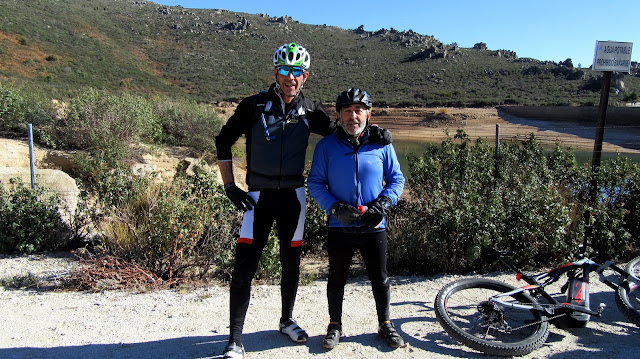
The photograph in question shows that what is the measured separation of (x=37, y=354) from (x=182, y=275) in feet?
5.03

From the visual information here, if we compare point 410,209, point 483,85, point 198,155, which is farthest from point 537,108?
point 410,209

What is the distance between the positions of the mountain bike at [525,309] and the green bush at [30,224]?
14.4 ft

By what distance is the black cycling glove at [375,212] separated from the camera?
288cm

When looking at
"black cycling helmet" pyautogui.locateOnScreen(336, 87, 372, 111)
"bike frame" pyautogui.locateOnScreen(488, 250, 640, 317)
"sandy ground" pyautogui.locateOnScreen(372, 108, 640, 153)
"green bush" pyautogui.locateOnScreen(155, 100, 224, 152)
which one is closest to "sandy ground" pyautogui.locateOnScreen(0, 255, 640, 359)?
"bike frame" pyautogui.locateOnScreen(488, 250, 640, 317)

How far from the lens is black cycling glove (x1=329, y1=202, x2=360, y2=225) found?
288 centimetres

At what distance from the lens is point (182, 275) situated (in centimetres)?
441

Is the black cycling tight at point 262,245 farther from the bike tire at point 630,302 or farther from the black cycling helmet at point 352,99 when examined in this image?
the bike tire at point 630,302

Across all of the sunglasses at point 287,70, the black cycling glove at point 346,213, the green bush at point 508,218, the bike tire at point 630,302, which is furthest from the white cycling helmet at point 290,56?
the bike tire at point 630,302

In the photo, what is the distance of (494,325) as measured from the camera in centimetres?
327

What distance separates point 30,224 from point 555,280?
545 cm

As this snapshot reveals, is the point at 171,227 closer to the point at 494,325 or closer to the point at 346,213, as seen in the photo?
the point at 346,213

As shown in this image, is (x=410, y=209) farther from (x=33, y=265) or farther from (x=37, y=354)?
(x=33, y=265)

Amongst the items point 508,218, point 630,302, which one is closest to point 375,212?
point 630,302

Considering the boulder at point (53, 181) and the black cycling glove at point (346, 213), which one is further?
the boulder at point (53, 181)
